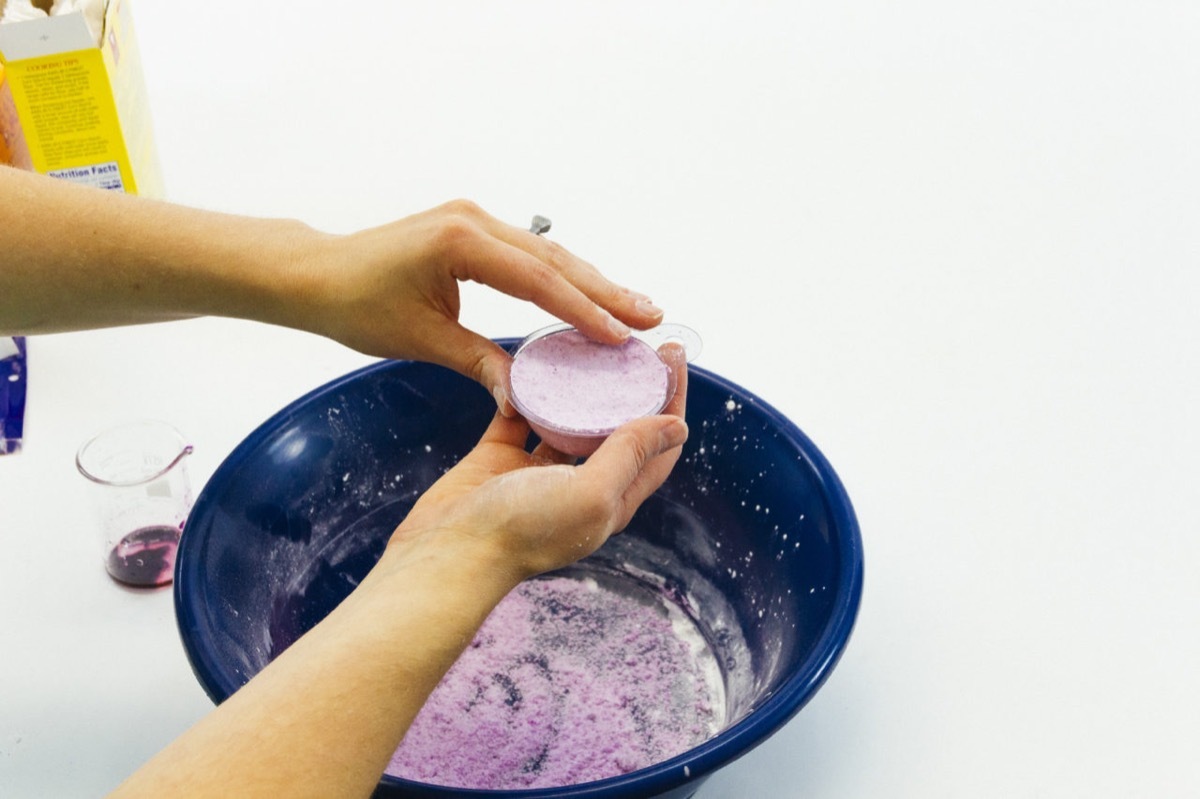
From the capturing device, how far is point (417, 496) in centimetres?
117

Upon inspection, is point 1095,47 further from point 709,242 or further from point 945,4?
point 709,242

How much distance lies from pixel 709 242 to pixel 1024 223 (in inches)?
20.7

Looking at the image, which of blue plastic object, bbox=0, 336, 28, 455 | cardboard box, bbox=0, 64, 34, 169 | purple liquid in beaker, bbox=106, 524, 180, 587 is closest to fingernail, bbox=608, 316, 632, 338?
purple liquid in beaker, bbox=106, 524, 180, 587

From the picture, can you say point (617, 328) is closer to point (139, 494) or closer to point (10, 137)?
point (139, 494)

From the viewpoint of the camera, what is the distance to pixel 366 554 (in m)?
1.15

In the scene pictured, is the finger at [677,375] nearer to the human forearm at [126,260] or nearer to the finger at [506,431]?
the finger at [506,431]

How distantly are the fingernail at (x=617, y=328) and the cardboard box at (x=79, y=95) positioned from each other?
79 cm

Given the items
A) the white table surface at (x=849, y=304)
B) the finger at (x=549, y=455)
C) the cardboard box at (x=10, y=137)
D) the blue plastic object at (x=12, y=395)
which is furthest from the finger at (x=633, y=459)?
the cardboard box at (x=10, y=137)

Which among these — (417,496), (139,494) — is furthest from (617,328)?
(139,494)

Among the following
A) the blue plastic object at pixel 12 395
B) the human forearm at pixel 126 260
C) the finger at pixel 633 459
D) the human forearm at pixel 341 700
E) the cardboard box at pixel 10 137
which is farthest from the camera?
the cardboard box at pixel 10 137

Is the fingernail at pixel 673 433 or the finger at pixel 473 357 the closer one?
the fingernail at pixel 673 433

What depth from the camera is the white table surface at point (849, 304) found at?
103 centimetres

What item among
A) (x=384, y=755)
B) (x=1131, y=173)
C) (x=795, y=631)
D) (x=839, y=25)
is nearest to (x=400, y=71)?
(x=839, y=25)

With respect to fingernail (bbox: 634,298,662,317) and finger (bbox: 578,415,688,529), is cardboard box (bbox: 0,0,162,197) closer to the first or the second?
fingernail (bbox: 634,298,662,317)
